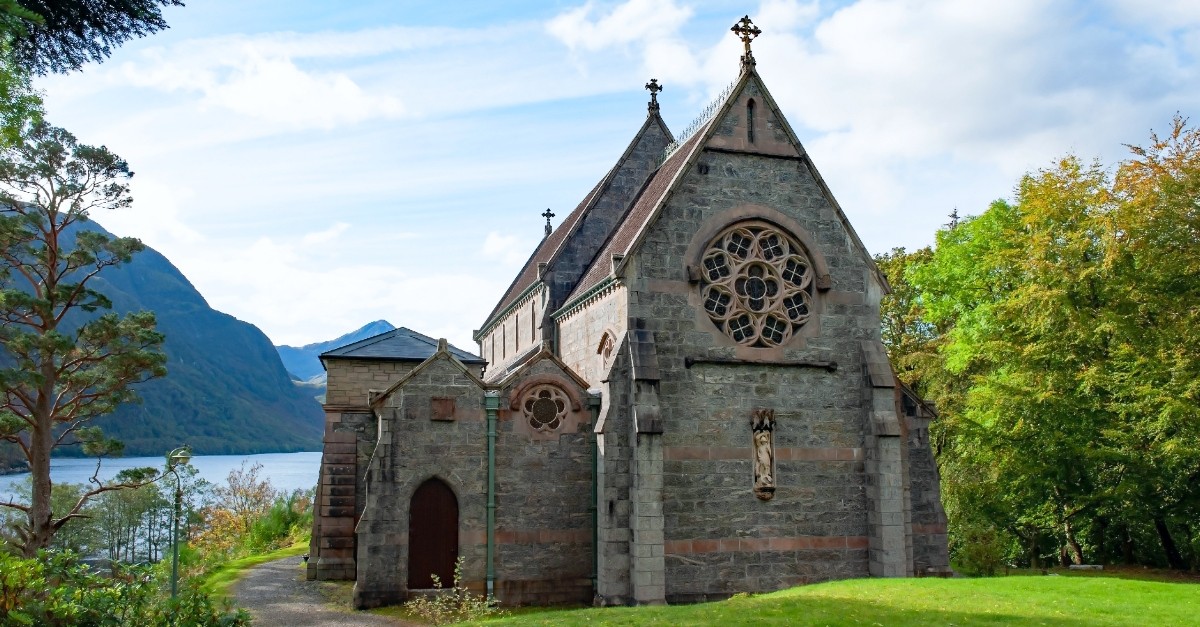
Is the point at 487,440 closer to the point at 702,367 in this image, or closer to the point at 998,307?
the point at 702,367

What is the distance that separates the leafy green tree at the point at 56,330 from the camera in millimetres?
22797

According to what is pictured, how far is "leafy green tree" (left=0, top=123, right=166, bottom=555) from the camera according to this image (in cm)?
2280

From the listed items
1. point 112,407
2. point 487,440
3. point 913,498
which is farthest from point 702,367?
point 112,407

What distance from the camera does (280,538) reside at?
125 ft

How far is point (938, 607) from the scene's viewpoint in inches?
589

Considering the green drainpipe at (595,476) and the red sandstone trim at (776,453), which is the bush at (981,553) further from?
the green drainpipe at (595,476)

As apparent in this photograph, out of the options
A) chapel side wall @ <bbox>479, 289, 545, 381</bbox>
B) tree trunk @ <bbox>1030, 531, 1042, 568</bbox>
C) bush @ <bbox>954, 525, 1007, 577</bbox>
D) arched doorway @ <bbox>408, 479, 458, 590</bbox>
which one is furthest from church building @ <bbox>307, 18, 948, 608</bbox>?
tree trunk @ <bbox>1030, 531, 1042, 568</bbox>

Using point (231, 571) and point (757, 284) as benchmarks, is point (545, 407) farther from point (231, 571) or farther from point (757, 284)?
point (231, 571)

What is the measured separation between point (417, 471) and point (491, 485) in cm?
176

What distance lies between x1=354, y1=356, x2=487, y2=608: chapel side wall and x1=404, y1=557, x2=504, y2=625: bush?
0.45 m

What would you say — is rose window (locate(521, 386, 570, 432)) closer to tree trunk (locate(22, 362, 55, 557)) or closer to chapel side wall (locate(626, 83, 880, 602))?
chapel side wall (locate(626, 83, 880, 602))

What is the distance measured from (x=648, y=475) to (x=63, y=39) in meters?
13.3

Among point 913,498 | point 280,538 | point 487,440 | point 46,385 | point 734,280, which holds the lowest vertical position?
point 280,538

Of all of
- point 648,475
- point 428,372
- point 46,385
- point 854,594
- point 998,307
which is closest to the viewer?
point 854,594
